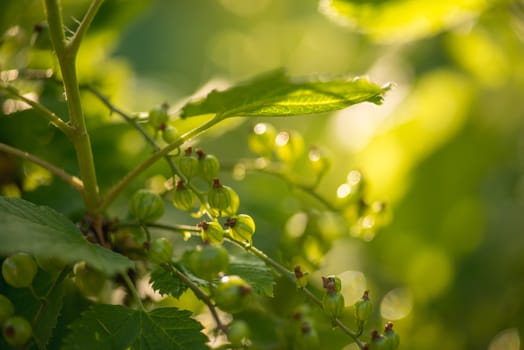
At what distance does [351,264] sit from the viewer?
209cm

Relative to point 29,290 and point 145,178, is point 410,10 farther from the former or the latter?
point 29,290

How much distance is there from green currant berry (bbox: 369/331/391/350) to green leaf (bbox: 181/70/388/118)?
1.08 ft

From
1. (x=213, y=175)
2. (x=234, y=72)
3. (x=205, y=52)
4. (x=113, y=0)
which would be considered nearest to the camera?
(x=213, y=175)

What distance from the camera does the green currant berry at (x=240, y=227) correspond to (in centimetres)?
90

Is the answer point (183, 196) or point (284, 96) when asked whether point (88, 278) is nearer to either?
point (183, 196)

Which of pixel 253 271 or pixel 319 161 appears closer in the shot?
pixel 253 271

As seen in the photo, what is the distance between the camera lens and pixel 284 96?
884 millimetres

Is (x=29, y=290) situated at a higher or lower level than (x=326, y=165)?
lower

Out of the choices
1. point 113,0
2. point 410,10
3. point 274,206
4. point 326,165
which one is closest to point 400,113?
point 410,10

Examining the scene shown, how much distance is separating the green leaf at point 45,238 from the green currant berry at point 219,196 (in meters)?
0.17

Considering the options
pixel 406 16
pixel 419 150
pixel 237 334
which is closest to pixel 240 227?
pixel 237 334

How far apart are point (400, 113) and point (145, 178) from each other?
1106mm

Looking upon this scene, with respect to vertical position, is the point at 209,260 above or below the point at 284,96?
below

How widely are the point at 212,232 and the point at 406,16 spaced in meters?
0.98
